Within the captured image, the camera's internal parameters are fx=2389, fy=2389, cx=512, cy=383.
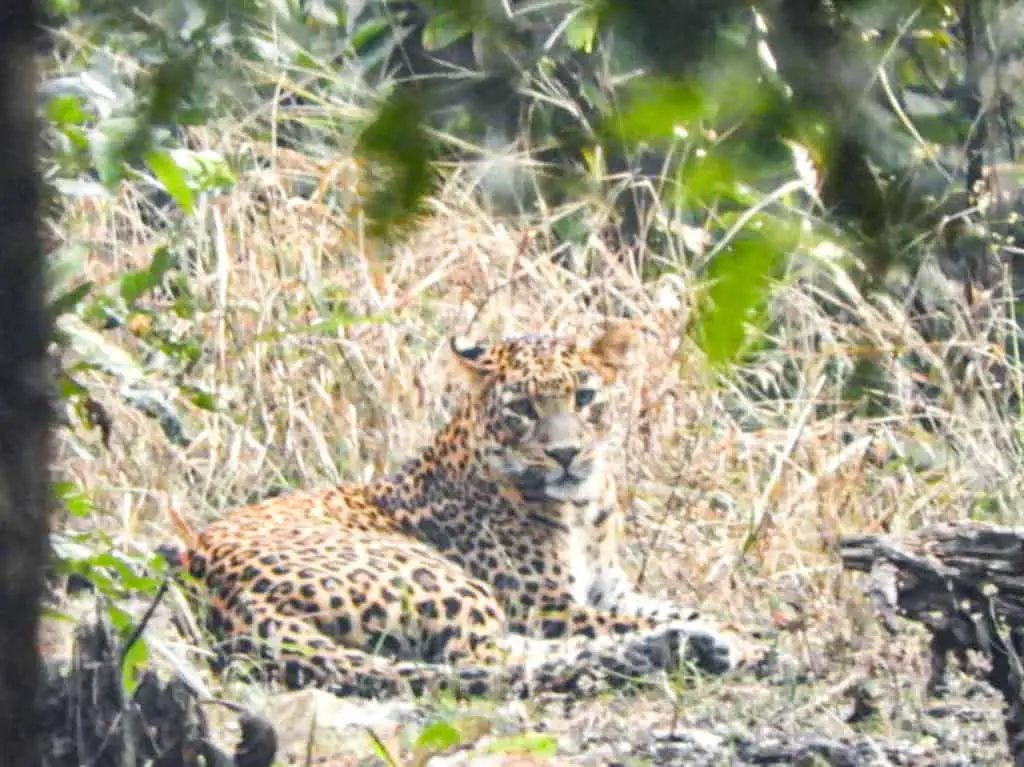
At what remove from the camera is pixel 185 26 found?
132cm

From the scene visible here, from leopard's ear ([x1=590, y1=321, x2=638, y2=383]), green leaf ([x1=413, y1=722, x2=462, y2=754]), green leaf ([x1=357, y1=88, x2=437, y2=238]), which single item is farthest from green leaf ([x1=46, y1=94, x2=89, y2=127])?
leopard's ear ([x1=590, y1=321, x2=638, y2=383])

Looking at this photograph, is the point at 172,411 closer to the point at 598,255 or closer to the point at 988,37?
the point at 988,37

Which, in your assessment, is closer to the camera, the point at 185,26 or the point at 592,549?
the point at 185,26

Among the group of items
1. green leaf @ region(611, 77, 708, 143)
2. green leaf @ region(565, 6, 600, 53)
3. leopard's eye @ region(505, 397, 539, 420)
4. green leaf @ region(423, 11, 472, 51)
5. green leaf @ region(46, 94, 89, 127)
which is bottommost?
leopard's eye @ region(505, 397, 539, 420)

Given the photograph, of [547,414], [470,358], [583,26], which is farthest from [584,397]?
[583,26]

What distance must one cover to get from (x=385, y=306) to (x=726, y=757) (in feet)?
9.68

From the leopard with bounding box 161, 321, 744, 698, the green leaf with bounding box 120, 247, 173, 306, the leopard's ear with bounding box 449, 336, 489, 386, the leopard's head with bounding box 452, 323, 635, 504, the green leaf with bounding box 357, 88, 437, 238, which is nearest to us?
the green leaf with bounding box 357, 88, 437, 238

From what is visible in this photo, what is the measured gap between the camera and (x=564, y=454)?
6441 mm

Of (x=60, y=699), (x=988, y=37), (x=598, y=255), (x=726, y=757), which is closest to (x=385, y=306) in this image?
(x=598, y=255)

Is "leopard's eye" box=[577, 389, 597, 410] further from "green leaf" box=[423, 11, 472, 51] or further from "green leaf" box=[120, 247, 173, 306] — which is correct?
"green leaf" box=[423, 11, 472, 51]

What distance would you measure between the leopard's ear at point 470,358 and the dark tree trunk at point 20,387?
16.8 feet

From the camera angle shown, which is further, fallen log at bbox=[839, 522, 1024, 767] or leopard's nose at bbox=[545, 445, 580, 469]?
leopard's nose at bbox=[545, 445, 580, 469]

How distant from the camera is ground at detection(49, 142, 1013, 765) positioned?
6.23 metres

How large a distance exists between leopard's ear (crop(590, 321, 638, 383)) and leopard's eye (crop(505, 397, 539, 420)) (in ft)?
0.72
